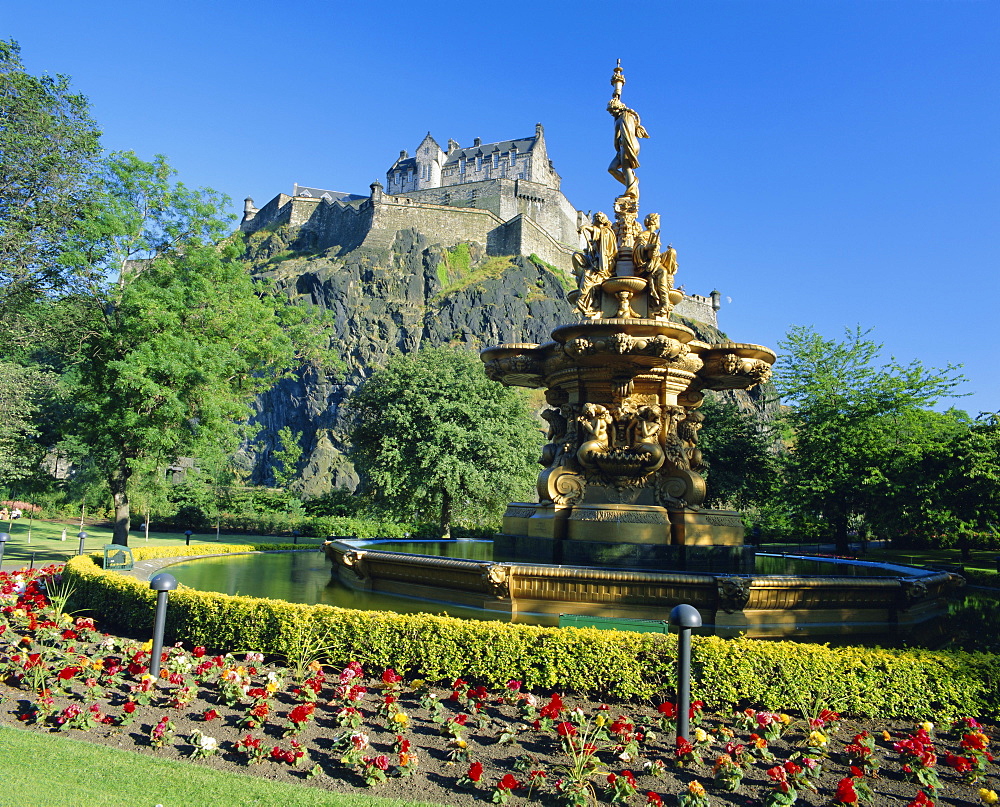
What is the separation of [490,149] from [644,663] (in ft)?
373

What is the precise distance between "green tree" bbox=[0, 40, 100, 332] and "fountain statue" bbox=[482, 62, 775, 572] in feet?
50.2

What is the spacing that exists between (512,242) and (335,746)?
95126 millimetres

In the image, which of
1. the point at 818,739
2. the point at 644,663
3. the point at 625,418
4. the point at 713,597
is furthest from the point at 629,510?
the point at 818,739

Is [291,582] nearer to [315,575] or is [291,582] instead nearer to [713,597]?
[315,575]

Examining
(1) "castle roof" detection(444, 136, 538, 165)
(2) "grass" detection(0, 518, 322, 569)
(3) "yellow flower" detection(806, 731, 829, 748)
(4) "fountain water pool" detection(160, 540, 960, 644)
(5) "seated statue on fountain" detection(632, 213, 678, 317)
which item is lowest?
(2) "grass" detection(0, 518, 322, 569)

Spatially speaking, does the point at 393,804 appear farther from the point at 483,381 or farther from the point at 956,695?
the point at 483,381

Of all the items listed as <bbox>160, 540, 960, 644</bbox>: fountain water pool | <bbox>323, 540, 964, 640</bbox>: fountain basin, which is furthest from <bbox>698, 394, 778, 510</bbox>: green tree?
<bbox>323, 540, 964, 640</bbox>: fountain basin

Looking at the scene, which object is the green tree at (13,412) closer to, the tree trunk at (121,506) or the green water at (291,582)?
the tree trunk at (121,506)

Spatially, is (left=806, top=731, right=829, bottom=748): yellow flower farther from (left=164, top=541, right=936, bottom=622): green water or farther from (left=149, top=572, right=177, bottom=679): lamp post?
(left=149, top=572, right=177, bottom=679): lamp post

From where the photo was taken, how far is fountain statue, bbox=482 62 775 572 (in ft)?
34.8

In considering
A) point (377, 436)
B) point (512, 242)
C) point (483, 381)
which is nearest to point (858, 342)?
point (483, 381)

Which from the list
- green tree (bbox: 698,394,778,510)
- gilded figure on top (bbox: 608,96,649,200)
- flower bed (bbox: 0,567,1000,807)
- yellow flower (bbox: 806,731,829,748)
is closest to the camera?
flower bed (bbox: 0,567,1000,807)

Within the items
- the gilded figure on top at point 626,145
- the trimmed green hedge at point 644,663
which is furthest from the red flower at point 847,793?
the gilded figure on top at point 626,145

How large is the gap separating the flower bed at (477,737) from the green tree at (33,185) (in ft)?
54.9
